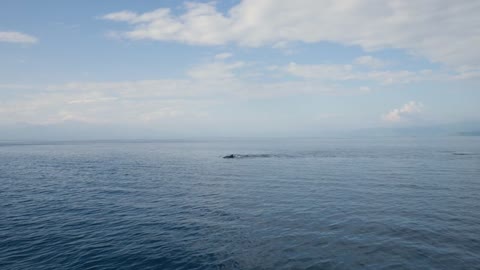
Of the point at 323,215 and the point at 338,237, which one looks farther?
the point at 323,215

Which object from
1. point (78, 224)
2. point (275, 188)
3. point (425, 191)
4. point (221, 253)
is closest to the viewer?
point (221, 253)

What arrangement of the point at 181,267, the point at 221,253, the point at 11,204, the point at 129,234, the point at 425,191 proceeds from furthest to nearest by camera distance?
1. the point at 425,191
2. the point at 11,204
3. the point at 129,234
4. the point at 221,253
5. the point at 181,267

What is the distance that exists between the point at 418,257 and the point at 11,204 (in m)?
47.4

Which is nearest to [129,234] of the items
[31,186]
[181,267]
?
[181,267]

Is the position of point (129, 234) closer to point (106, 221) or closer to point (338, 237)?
point (106, 221)

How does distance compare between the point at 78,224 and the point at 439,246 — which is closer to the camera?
the point at 439,246

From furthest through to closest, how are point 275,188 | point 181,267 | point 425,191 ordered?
point 275,188
point 425,191
point 181,267

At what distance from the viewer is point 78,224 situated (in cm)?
3259

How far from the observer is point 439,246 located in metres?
25.4

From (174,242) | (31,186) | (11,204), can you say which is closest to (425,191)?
(174,242)

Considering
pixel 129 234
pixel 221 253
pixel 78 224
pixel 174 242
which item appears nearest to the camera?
pixel 221 253

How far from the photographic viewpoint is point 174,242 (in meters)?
27.1

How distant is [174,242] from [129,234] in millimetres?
5157

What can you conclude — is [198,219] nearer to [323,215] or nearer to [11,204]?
[323,215]
